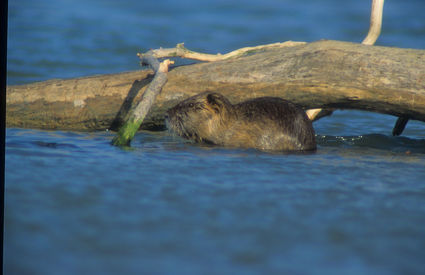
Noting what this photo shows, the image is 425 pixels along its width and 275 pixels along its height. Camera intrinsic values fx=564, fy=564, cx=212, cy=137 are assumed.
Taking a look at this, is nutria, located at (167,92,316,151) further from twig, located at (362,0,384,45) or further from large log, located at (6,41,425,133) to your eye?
twig, located at (362,0,384,45)

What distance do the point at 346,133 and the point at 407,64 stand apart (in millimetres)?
1803

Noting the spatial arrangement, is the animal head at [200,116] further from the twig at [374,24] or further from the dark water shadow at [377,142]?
the twig at [374,24]

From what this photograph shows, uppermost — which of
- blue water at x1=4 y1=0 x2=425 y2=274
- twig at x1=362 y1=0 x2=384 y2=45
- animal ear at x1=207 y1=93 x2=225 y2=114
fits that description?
twig at x1=362 y1=0 x2=384 y2=45

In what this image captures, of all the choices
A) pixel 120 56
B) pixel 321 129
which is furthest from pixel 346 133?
pixel 120 56

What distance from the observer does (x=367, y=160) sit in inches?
199

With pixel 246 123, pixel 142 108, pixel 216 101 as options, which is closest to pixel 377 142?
pixel 246 123

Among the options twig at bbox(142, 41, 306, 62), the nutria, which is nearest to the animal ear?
the nutria

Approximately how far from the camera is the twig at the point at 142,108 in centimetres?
546

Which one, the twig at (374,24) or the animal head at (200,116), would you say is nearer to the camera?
the animal head at (200,116)

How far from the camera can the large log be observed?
18.6 ft

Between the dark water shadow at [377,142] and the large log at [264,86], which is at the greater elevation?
the large log at [264,86]

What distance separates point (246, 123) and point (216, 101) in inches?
14.2

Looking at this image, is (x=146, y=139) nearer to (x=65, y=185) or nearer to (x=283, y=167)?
(x=283, y=167)

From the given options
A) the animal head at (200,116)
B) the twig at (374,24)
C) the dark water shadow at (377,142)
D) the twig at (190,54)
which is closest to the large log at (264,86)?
the twig at (190,54)
